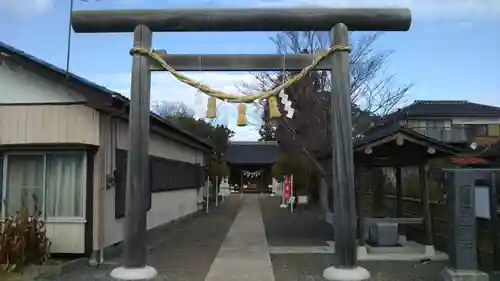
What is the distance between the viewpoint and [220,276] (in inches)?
357

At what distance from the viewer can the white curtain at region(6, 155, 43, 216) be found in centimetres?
1061

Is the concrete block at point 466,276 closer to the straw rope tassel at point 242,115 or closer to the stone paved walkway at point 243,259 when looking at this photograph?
the stone paved walkway at point 243,259

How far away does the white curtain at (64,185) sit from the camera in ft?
34.3

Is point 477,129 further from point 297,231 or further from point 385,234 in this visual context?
point 385,234

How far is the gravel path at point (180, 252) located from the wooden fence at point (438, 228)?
5.37m

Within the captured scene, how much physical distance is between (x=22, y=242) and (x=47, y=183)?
1.76 m

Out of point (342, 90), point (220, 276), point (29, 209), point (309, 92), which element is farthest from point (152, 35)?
point (309, 92)

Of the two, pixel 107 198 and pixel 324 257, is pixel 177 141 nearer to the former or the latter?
pixel 107 198

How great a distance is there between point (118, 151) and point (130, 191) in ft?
15.0

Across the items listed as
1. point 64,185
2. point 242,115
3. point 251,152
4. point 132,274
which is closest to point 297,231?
point 64,185

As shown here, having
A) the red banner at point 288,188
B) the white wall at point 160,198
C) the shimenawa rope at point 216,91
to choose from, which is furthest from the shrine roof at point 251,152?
the shimenawa rope at point 216,91

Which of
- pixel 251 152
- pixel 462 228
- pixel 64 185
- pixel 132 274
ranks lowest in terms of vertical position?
pixel 132 274

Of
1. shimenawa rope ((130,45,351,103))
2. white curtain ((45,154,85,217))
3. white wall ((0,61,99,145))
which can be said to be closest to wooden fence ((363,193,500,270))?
shimenawa rope ((130,45,351,103))

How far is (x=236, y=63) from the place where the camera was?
25.2ft
